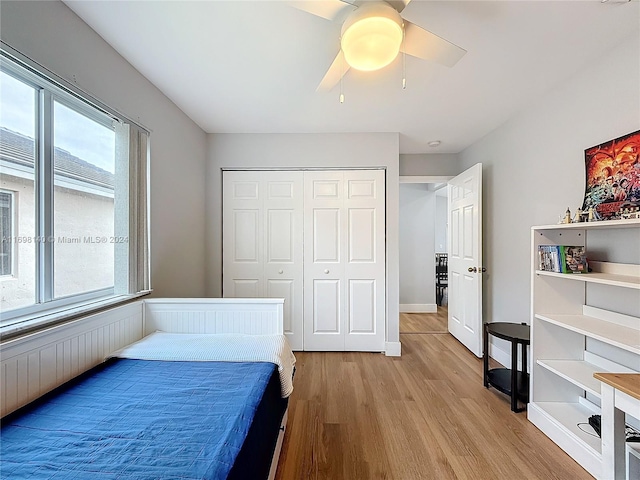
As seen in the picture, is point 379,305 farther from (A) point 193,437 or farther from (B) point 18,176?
(B) point 18,176

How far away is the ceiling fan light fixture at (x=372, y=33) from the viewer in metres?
1.25

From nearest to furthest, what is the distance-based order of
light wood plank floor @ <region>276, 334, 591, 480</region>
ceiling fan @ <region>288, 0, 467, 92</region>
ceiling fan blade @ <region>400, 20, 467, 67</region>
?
1. ceiling fan @ <region>288, 0, 467, 92</region>
2. ceiling fan blade @ <region>400, 20, 467, 67</region>
3. light wood plank floor @ <region>276, 334, 591, 480</region>

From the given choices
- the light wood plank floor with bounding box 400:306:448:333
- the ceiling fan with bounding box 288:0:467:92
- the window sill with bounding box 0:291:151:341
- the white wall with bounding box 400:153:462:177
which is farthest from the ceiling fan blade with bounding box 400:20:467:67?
the light wood plank floor with bounding box 400:306:448:333

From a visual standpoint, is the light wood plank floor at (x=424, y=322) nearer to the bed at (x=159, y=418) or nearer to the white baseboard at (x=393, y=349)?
the white baseboard at (x=393, y=349)

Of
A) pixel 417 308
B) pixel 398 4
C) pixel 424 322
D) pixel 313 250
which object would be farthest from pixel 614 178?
pixel 417 308

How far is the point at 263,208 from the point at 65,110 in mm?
1945

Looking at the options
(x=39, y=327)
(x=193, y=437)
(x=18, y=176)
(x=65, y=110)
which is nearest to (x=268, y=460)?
(x=193, y=437)

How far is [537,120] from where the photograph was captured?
2465 millimetres

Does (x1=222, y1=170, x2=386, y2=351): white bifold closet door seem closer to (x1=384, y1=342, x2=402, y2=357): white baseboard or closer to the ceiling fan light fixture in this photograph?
(x1=384, y1=342, x2=402, y2=357): white baseboard

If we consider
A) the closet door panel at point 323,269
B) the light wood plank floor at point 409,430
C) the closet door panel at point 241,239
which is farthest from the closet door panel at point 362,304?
the closet door panel at point 241,239

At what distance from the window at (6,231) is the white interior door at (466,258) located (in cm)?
355

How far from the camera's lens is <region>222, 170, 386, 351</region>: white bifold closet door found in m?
3.31

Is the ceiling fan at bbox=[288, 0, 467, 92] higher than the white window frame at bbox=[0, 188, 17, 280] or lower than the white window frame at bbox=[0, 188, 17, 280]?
higher

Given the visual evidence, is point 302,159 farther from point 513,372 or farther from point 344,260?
point 513,372
